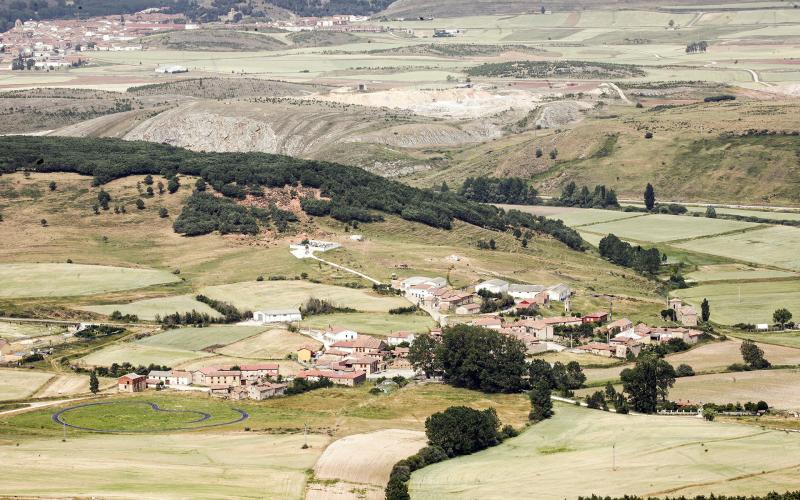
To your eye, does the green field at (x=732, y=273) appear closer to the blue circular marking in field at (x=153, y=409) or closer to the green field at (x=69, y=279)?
the green field at (x=69, y=279)

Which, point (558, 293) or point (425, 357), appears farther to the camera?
point (558, 293)

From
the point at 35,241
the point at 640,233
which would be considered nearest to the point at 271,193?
the point at 35,241

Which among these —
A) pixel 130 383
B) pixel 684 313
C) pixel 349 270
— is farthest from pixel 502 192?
pixel 130 383

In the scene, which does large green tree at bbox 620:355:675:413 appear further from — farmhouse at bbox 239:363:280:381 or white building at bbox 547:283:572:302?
white building at bbox 547:283:572:302

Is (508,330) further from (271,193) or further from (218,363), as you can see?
(271,193)

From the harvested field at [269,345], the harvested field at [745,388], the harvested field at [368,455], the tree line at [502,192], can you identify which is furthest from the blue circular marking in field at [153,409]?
the tree line at [502,192]

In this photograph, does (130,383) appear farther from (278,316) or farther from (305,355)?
(278,316)

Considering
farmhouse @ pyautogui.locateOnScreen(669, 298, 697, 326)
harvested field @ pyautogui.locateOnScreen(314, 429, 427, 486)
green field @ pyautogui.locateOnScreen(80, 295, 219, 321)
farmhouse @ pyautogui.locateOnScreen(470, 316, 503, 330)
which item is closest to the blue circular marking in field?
harvested field @ pyautogui.locateOnScreen(314, 429, 427, 486)
